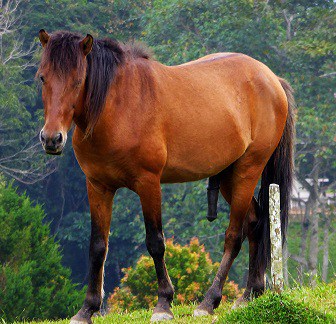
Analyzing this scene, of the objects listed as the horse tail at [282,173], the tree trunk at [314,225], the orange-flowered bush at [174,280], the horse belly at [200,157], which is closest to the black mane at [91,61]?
the horse belly at [200,157]

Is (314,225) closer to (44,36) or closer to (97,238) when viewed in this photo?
(97,238)

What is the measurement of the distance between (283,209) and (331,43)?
18.5m

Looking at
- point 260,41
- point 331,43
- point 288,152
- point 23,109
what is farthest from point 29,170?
point 288,152

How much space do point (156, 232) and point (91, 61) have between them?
148cm

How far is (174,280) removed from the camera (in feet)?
48.8

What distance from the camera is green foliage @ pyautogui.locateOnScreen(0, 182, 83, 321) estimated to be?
51.6 ft

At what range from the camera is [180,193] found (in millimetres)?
28328

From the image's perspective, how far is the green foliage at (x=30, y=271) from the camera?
51.6 ft

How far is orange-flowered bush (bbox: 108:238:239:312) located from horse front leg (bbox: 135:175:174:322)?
6.84 meters

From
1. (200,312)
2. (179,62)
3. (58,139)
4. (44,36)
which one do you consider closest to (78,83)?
(44,36)

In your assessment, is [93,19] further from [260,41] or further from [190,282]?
[190,282]

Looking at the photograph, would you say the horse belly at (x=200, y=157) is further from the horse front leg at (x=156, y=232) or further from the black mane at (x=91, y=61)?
the black mane at (x=91, y=61)

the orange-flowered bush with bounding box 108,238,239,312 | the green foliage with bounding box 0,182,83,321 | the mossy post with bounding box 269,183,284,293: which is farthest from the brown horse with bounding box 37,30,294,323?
the green foliage with bounding box 0,182,83,321

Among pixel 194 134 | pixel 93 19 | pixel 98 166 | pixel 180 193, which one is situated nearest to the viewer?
pixel 98 166
